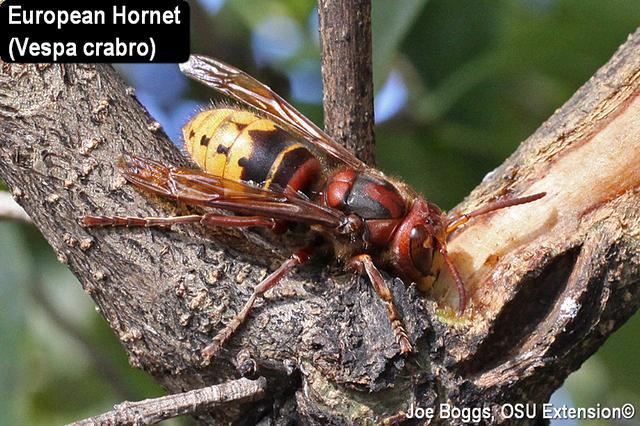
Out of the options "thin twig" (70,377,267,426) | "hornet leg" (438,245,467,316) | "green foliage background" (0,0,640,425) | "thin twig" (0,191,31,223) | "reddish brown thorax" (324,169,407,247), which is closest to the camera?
"thin twig" (70,377,267,426)

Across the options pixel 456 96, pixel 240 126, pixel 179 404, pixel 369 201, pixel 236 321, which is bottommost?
pixel 179 404

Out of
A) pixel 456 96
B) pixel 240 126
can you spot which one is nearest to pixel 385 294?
pixel 240 126

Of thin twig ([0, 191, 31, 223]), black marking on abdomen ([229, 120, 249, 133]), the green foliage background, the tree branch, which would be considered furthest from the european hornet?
the green foliage background

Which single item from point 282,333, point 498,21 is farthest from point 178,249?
point 498,21

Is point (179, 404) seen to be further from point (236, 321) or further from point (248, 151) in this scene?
point (248, 151)

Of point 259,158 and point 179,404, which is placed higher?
point 259,158

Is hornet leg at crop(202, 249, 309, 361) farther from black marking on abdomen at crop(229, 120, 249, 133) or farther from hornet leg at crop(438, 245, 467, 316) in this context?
black marking on abdomen at crop(229, 120, 249, 133)
